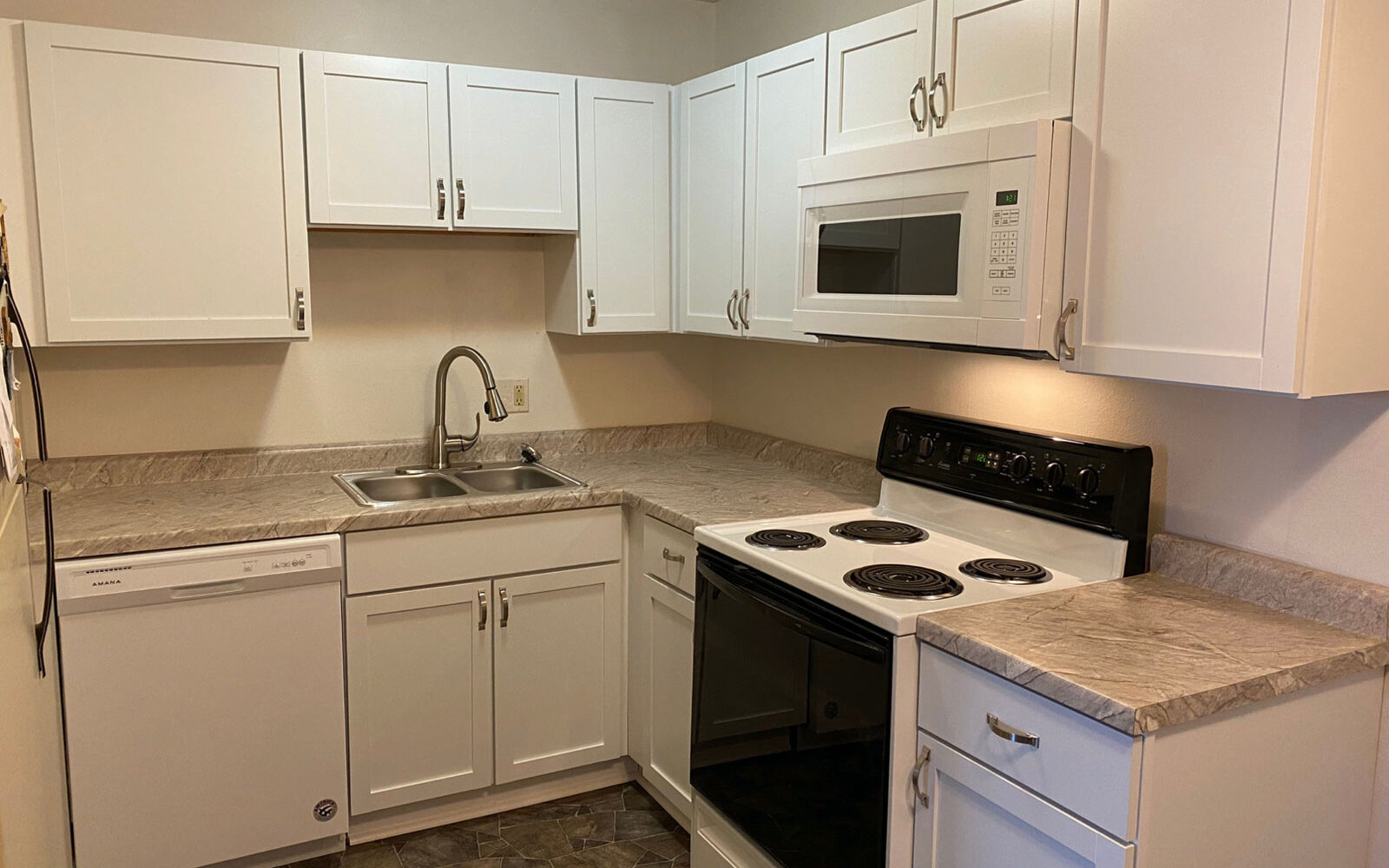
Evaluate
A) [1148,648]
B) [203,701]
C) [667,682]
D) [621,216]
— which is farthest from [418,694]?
[1148,648]

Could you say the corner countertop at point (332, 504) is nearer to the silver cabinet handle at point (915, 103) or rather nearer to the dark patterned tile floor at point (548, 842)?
the dark patterned tile floor at point (548, 842)

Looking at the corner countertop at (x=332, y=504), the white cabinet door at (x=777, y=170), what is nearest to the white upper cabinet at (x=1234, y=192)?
the white cabinet door at (x=777, y=170)

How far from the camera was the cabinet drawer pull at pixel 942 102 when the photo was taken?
7.03 ft

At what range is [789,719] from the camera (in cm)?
216

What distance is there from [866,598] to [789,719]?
38 cm

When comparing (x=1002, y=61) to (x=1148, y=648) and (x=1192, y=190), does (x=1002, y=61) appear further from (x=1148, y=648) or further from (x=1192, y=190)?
(x=1148, y=648)

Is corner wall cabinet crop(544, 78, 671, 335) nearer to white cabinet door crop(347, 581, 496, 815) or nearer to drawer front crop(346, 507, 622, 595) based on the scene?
drawer front crop(346, 507, 622, 595)

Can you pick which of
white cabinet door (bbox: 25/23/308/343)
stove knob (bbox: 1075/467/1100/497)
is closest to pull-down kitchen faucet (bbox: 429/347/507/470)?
→ white cabinet door (bbox: 25/23/308/343)

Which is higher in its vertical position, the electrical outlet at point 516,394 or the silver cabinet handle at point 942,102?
the silver cabinet handle at point 942,102

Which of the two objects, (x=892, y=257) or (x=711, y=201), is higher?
(x=711, y=201)

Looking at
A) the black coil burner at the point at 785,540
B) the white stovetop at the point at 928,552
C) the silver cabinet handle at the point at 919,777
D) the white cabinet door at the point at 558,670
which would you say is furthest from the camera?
the white cabinet door at the point at 558,670

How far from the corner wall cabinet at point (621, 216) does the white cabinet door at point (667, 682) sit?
88cm

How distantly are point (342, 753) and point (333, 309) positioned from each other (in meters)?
1.30

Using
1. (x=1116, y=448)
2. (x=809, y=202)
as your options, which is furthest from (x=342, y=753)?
(x=1116, y=448)
